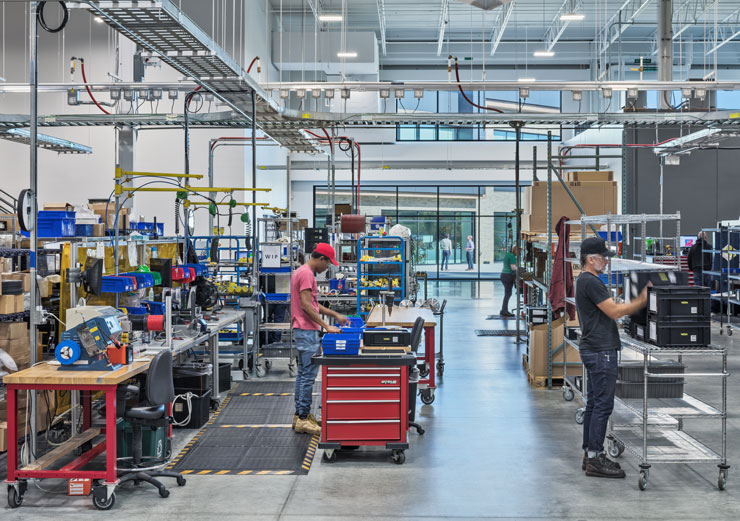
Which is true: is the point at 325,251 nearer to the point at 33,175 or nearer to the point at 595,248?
the point at 595,248

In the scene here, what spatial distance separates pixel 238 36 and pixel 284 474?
12306 mm

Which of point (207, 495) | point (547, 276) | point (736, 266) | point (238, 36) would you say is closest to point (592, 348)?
point (207, 495)

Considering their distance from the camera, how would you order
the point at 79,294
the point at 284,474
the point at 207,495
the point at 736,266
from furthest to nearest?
the point at 736,266, the point at 79,294, the point at 284,474, the point at 207,495

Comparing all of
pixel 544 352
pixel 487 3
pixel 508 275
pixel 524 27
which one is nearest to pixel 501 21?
pixel 524 27

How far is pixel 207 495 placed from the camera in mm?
5113

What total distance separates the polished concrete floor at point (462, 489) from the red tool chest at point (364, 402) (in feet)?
0.65

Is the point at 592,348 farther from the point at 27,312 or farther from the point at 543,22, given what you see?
the point at 543,22

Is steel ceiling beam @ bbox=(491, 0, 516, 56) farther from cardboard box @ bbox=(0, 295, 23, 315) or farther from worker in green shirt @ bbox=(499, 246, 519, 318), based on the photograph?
cardboard box @ bbox=(0, 295, 23, 315)

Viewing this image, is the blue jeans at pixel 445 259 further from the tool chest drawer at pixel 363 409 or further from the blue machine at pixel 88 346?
the blue machine at pixel 88 346

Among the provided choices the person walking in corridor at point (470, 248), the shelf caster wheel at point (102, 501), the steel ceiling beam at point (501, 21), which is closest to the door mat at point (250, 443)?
the shelf caster wheel at point (102, 501)

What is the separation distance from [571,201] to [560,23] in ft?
34.0

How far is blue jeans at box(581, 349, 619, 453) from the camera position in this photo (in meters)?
5.34

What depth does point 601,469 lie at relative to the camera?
543 cm

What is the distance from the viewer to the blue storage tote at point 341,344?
579 cm
